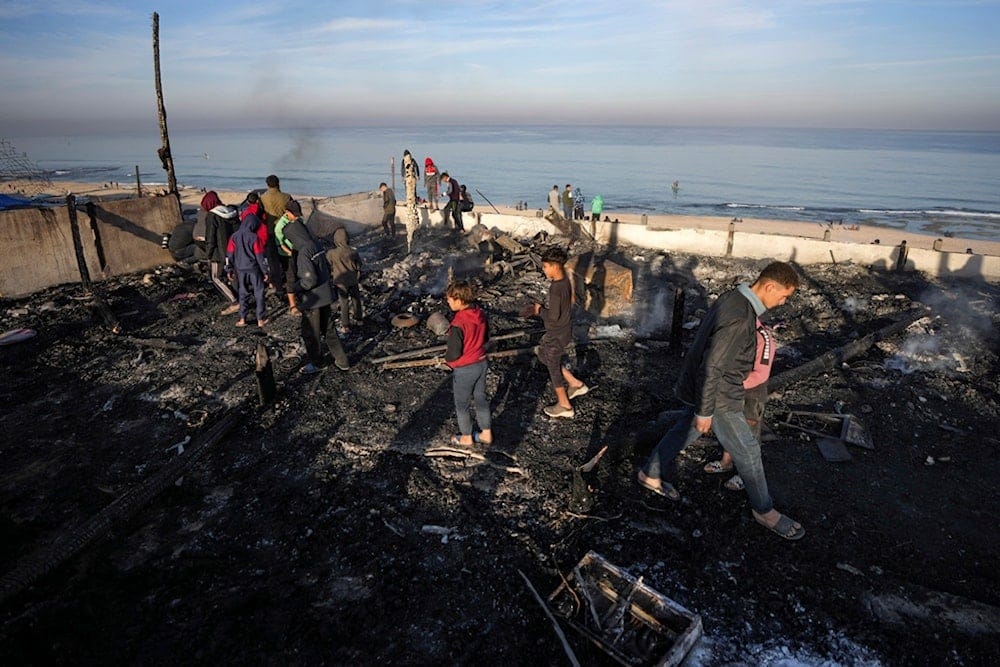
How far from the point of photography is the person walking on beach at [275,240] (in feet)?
30.5

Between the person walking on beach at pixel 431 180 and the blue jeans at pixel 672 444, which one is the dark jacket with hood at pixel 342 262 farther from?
the person walking on beach at pixel 431 180

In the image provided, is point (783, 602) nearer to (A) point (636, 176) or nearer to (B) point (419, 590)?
(B) point (419, 590)

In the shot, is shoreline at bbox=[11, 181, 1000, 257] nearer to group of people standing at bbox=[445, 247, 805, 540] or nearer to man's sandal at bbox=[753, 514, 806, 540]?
group of people standing at bbox=[445, 247, 805, 540]

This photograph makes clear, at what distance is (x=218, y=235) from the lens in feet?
29.9

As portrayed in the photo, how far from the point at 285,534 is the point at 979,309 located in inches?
465

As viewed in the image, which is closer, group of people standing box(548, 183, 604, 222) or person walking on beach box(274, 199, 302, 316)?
person walking on beach box(274, 199, 302, 316)

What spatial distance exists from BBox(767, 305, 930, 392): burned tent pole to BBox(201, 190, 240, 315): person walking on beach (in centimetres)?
874

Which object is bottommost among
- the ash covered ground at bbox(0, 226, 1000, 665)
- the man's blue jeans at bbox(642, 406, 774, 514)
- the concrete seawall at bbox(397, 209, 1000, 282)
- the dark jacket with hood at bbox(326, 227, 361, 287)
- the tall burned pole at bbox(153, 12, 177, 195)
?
the ash covered ground at bbox(0, 226, 1000, 665)

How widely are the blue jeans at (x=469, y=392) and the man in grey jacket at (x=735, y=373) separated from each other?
1.86 m

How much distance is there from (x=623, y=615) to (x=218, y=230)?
8755 mm

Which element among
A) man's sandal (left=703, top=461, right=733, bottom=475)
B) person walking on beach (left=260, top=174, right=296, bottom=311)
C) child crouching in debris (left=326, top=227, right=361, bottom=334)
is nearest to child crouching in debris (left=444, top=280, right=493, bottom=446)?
man's sandal (left=703, top=461, right=733, bottom=475)

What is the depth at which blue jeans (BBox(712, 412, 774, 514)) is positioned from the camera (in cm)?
415

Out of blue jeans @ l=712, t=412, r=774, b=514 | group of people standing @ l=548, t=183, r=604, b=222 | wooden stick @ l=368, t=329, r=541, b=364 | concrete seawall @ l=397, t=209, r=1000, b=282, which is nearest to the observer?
blue jeans @ l=712, t=412, r=774, b=514

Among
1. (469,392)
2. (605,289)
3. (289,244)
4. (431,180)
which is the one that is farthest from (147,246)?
(469,392)
